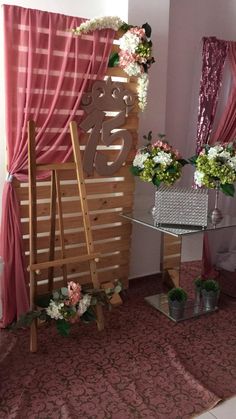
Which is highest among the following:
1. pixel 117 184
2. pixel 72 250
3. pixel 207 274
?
pixel 117 184

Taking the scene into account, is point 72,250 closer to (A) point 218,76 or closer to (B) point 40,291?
(B) point 40,291

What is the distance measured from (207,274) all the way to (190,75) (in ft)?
6.06

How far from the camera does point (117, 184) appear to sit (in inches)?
123

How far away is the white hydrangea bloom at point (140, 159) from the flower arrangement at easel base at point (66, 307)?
3.06 ft

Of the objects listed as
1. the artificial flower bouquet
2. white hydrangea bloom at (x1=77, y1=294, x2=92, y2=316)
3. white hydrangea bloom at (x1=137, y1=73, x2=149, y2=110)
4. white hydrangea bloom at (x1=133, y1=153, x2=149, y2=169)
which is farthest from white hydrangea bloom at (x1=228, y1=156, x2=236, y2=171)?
white hydrangea bloom at (x1=77, y1=294, x2=92, y2=316)

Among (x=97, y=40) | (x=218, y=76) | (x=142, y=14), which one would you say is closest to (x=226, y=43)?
(x=218, y=76)

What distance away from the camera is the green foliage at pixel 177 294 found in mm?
2857

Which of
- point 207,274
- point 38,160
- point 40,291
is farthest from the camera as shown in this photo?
point 207,274

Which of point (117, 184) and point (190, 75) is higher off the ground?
point (190, 75)

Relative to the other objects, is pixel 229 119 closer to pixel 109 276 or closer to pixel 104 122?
pixel 104 122

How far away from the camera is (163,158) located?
2717 millimetres

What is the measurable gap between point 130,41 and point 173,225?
1.37 meters

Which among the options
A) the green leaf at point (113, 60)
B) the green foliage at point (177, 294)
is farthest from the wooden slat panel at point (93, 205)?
the green leaf at point (113, 60)

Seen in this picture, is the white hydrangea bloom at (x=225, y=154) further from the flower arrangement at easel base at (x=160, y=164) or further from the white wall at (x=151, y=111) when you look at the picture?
the white wall at (x=151, y=111)
